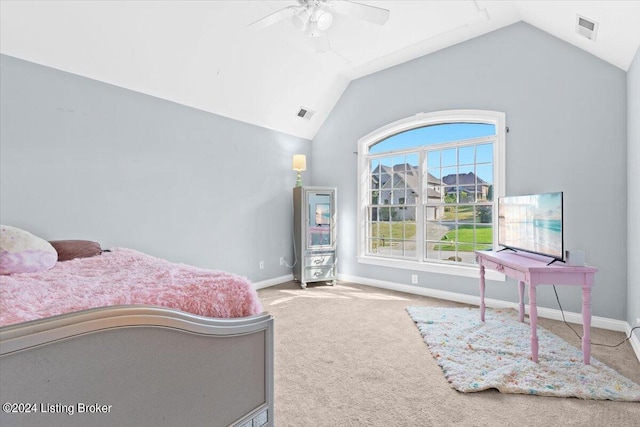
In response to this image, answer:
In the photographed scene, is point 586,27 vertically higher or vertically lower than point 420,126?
higher

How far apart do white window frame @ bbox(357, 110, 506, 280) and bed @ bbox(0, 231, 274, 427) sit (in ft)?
9.70

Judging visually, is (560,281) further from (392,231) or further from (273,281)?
(273,281)

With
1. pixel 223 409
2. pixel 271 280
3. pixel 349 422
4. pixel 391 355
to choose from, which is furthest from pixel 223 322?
pixel 271 280

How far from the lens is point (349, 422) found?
161 centimetres

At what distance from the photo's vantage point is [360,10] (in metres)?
2.43

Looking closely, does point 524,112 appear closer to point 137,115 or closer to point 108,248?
point 137,115

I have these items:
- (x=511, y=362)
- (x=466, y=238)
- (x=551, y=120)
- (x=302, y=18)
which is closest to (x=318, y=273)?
(x=466, y=238)

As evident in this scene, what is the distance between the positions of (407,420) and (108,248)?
9.35 ft

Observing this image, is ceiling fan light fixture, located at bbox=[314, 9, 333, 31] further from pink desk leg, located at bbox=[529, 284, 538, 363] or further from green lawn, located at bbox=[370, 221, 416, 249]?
green lawn, located at bbox=[370, 221, 416, 249]

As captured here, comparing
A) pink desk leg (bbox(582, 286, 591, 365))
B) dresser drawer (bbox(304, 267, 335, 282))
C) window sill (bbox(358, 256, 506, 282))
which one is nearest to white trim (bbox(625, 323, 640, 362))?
pink desk leg (bbox(582, 286, 591, 365))

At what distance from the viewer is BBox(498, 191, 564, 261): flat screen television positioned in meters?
2.25

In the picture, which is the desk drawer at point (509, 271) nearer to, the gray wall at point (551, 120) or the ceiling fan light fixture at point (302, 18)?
the gray wall at point (551, 120)

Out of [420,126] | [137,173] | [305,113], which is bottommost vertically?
[137,173]

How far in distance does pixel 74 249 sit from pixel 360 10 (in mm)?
2889
